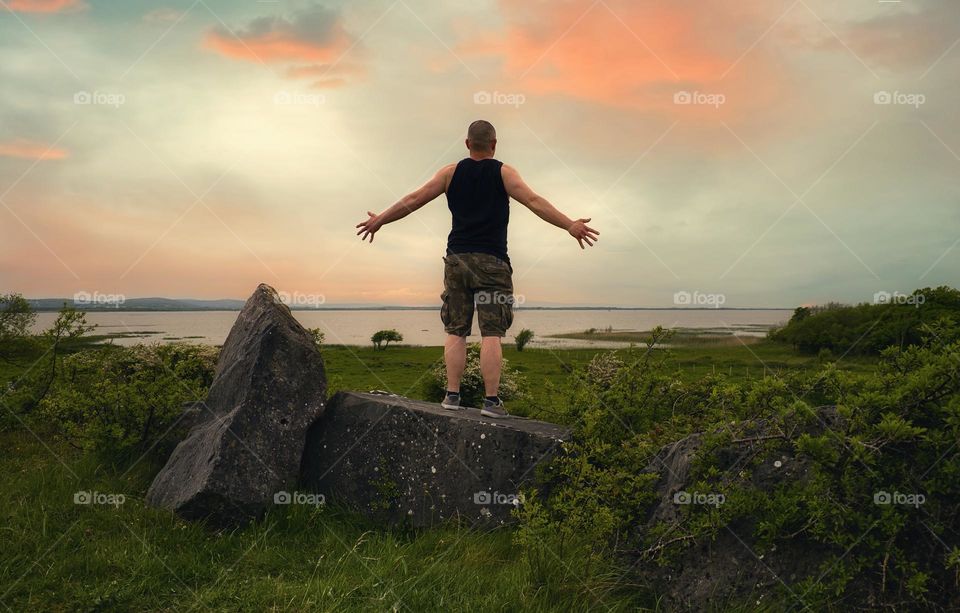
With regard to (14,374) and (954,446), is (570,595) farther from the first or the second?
(14,374)

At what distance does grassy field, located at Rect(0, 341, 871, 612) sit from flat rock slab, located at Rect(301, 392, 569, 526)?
308 mm

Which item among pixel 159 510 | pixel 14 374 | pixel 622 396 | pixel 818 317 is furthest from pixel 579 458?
pixel 818 317

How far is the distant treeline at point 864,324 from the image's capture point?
11.8 meters

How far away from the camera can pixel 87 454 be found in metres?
9.30

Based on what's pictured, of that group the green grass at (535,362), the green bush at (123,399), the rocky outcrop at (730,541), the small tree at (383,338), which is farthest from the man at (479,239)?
the small tree at (383,338)

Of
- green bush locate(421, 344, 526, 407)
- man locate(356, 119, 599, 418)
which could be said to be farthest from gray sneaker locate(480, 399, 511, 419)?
green bush locate(421, 344, 526, 407)

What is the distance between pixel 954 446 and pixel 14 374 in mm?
14697

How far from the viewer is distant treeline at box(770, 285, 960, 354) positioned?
464 inches

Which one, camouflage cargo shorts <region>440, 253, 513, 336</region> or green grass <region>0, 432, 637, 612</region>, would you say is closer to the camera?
green grass <region>0, 432, 637, 612</region>

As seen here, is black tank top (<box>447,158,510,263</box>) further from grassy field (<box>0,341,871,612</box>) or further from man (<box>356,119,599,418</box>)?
grassy field (<box>0,341,871,612</box>)

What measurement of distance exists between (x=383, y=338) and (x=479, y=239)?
24.2 m

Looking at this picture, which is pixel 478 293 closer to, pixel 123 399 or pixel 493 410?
pixel 493 410

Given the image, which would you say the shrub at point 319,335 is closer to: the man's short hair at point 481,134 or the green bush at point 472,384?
Answer: the green bush at point 472,384

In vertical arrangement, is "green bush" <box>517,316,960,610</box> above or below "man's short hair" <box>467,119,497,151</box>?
below
